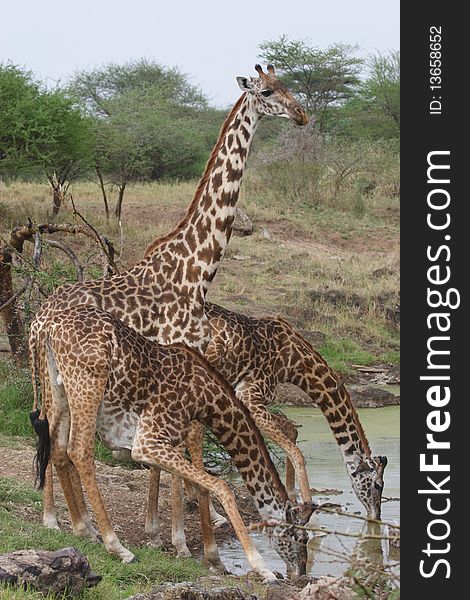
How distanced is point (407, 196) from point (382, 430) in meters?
7.17

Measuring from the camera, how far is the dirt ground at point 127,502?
7263mm

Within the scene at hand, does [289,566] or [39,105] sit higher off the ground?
[39,105]

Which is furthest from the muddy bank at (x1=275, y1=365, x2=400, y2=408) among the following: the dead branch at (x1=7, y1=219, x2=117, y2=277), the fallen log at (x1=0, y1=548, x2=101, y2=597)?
the fallen log at (x1=0, y1=548, x2=101, y2=597)

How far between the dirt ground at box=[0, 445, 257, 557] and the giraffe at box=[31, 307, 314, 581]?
0.61 meters

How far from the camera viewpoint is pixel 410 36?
4.51 meters

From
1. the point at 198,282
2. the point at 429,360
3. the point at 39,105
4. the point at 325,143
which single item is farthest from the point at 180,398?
the point at 325,143

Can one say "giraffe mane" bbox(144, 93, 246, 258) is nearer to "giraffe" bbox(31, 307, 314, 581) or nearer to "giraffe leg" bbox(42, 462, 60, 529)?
"giraffe" bbox(31, 307, 314, 581)

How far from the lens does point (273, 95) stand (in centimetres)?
744

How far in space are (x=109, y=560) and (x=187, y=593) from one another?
1313mm

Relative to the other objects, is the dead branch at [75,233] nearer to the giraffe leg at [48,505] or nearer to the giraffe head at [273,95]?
the giraffe head at [273,95]

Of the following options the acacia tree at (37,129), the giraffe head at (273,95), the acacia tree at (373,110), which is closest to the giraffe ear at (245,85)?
the giraffe head at (273,95)

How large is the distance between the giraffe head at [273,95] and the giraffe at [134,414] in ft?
5.86

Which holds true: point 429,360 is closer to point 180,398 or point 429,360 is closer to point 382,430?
point 180,398

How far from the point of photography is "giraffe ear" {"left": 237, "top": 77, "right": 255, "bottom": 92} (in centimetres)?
741
